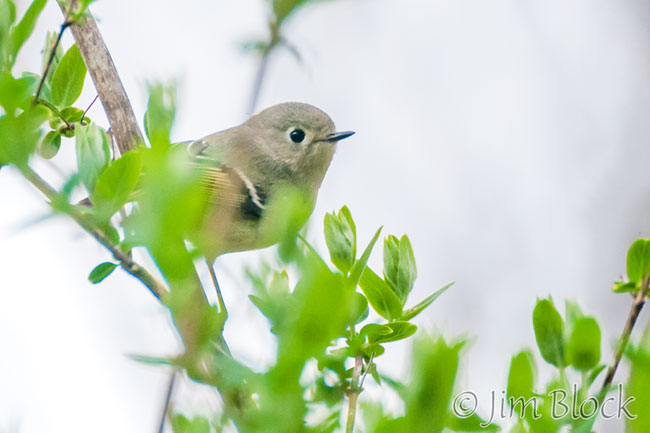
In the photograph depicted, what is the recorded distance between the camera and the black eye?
148 cm

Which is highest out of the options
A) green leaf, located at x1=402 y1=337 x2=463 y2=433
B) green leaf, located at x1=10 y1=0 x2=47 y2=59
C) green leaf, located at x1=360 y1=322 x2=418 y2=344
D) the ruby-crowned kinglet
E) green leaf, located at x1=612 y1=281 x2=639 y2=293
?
the ruby-crowned kinglet

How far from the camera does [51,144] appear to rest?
0.58 meters

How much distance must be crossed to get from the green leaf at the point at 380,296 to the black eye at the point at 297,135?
113 cm

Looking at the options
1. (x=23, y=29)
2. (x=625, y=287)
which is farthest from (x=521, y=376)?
(x=23, y=29)

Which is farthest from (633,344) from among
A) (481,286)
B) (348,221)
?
(481,286)

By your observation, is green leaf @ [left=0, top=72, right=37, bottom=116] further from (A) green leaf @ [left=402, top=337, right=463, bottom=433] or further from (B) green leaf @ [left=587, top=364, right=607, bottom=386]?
(B) green leaf @ [left=587, top=364, right=607, bottom=386]

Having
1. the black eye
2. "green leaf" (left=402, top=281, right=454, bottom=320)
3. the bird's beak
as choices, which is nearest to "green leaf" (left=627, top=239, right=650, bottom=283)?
"green leaf" (left=402, top=281, right=454, bottom=320)

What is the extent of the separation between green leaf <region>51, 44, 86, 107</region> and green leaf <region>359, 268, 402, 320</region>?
1.03 feet

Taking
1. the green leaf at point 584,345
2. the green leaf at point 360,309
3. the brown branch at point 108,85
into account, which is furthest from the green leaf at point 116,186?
the brown branch at point 108,85

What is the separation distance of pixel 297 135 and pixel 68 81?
941 mm

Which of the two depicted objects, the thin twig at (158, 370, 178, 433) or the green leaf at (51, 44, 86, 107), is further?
the green leaf at (51, 44, 86, 107)

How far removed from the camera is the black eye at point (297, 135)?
148 cm

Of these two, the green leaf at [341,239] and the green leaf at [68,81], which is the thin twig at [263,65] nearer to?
the green leaf at [341,239]

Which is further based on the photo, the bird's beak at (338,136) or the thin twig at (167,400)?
the bird's beak at (338,136)
